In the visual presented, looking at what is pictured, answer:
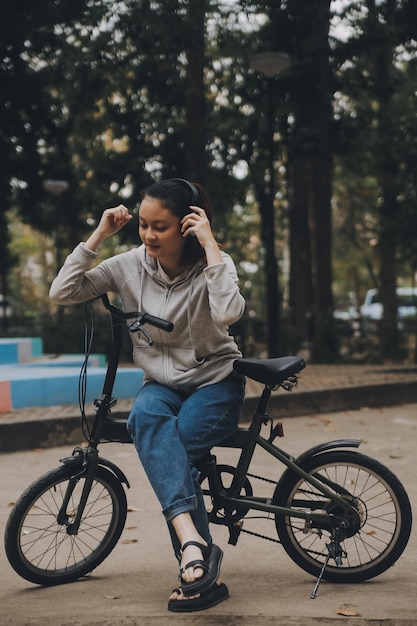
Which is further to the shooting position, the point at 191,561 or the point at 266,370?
the point at 266,370

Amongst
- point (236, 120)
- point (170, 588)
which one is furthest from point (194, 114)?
point (170, 588)

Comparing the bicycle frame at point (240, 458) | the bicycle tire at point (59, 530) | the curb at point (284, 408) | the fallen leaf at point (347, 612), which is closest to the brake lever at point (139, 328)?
the bicycle frame at point (240, 458)

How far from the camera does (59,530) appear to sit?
385 cm

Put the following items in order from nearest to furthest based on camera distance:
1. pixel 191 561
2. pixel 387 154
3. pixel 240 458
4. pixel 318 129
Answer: pixel 191 561 < pixel 240 458 < pixel 387 154 < pixel 318 129

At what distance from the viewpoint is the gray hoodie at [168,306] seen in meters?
3.62

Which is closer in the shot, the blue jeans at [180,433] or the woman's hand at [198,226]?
the blue jeans at [180,433]

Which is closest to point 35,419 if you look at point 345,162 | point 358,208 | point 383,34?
point 383,34

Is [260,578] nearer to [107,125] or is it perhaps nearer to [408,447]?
[408,447]

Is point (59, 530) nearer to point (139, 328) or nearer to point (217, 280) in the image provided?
point (139, 328)

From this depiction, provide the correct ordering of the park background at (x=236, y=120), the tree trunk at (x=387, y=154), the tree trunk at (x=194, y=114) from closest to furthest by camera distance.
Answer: the park background at (x=236, y=120)
the tree trunk at (x=194, y=114)
the tree trunk at (x=387, y=154)

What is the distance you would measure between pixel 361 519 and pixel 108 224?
1.64m

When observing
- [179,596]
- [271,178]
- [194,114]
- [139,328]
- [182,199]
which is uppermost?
[194,114]

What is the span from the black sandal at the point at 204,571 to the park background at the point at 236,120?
11.0m

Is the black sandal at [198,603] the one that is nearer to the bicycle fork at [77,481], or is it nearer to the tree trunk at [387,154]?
the bicycle fork at [77,481]
